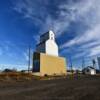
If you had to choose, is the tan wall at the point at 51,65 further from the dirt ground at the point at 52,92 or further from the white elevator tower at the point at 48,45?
the dirt ground at the point at 52,92

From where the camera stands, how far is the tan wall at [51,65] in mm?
49594

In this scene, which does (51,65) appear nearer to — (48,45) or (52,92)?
(48,45)

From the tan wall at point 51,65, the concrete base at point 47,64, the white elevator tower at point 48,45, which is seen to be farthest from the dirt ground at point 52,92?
the white elevator tower at point 48,45

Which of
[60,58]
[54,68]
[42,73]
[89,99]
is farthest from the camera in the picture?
[60,58]

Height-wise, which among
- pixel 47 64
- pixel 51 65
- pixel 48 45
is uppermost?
pixel 48 45

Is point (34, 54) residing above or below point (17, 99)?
above

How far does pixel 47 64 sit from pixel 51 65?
8.41ft

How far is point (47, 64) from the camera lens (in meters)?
51.8

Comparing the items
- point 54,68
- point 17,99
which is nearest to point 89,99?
point 17,99

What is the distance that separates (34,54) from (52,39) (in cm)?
2140

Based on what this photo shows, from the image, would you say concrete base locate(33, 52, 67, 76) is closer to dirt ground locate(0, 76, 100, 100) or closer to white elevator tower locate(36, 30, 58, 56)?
white elevator tower locate(36, 30, 58, 56)

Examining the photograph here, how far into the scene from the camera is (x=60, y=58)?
60.5m

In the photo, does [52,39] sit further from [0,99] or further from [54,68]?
[0,99]

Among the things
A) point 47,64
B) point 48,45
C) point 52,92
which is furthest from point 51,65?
point 52,92
